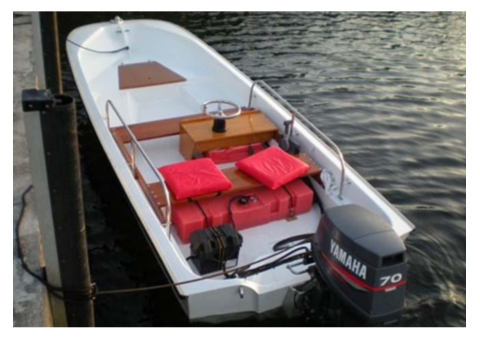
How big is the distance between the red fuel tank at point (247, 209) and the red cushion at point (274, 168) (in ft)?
0.41

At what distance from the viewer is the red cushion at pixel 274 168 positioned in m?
4.75

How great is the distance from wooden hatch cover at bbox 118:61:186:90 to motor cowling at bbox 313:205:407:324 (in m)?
4.51

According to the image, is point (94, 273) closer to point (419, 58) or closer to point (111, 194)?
point (111, 194)

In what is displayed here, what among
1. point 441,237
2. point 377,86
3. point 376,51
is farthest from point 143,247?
point 376,51

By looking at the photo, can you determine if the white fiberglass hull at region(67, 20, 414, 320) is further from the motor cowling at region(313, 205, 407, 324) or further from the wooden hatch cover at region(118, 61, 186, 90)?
the motor cowling at region(313, 205, 407, 324)

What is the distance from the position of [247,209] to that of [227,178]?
1.27ft

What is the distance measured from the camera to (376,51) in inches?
410

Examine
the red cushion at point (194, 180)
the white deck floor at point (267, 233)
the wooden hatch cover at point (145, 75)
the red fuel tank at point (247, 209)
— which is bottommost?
the white deck floor at point (267, 233)

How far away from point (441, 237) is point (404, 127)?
8.73 ft

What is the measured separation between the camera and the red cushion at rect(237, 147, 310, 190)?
15.6ft

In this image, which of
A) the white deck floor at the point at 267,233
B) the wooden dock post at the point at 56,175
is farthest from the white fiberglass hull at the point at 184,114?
the wooden dock post at the point at 56,175

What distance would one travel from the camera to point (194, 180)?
4.62m

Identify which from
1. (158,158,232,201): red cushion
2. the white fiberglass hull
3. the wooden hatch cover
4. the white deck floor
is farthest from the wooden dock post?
the wooden hatch cover

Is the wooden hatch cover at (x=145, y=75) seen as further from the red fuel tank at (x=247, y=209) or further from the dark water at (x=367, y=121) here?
the red fuel tank at (x=247, y=209)
